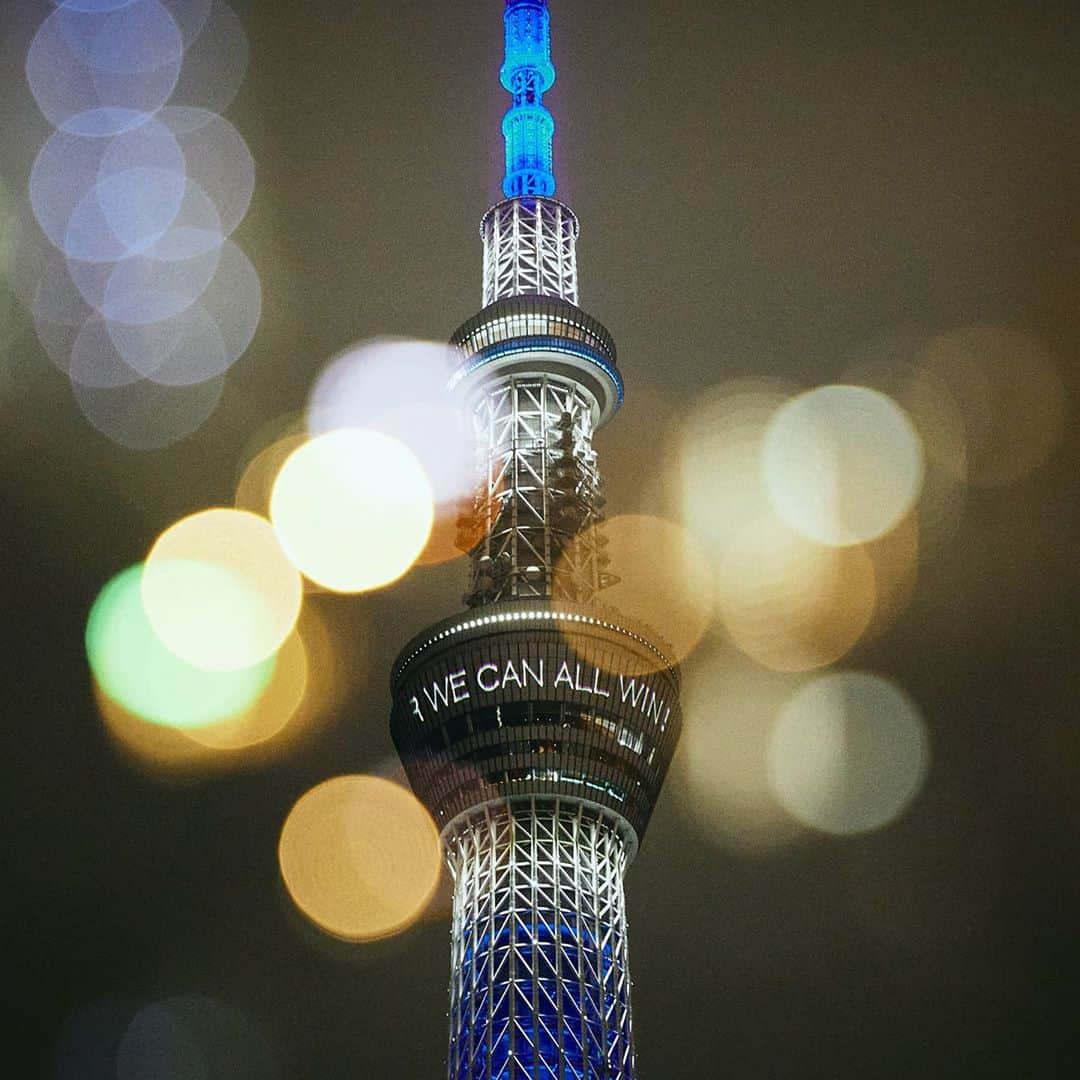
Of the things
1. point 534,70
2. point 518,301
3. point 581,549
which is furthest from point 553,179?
point 581,549

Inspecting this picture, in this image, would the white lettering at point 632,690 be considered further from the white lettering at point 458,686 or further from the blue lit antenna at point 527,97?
the blue lit antenna at point 527,97

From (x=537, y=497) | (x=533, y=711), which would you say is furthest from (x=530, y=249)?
(x=533, y=711)

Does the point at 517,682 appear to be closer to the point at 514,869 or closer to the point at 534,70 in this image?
the point at 514,869

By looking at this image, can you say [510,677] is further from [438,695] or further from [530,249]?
[530,249]

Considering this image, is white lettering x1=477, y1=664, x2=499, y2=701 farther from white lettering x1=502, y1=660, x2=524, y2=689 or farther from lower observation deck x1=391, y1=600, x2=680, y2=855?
white lettering x1=502, y1=660, x2=524, y2=689

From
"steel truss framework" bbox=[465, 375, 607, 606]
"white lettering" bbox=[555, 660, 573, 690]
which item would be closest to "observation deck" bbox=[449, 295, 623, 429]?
"steel truss framework" bbox=[465, 375, 607, 606]

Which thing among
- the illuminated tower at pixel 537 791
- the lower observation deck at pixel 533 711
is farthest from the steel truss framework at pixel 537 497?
the lower observation deck at pixel 533 711
